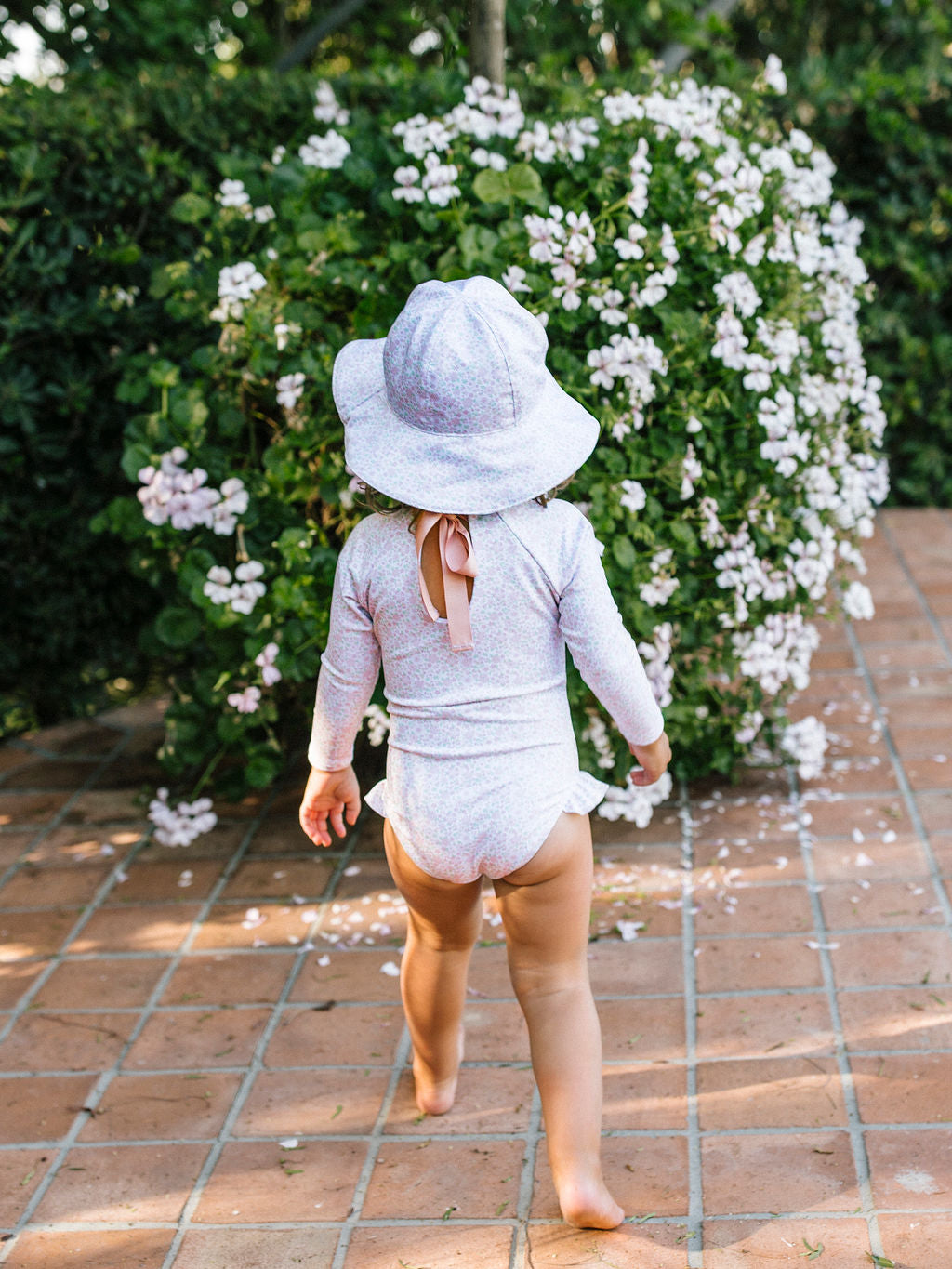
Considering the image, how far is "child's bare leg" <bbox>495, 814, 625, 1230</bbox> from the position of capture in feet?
6.58

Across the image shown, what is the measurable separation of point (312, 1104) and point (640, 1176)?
0.66m

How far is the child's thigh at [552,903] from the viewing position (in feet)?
6.53

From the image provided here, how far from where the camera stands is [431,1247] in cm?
207

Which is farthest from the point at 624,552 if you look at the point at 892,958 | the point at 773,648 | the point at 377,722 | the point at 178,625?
the point at 178,625

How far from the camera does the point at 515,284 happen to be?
2830 millimetres

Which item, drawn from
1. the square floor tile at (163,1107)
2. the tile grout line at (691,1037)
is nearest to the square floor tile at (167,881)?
the square floor tile at (163,1107)

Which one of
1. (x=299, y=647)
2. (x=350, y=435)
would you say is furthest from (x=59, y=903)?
(x=350, y=435)

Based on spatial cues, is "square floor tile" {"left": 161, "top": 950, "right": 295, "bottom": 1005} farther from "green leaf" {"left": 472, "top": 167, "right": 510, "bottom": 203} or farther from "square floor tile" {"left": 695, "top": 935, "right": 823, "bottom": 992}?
"green leaf" {"left": 472, "top": 167, "right": 510, "bottom": 203}

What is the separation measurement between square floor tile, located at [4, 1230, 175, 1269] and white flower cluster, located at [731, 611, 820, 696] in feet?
6.17

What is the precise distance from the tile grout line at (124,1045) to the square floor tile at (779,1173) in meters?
1.18

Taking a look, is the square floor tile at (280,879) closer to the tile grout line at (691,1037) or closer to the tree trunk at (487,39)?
the tile grout line at (691,1037)

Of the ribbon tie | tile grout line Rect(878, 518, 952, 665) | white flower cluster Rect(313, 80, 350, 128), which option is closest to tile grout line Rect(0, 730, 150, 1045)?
the ribbon tie

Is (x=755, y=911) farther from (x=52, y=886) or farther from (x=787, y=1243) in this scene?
(x=52, y=886)

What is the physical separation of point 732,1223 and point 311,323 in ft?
6.86
